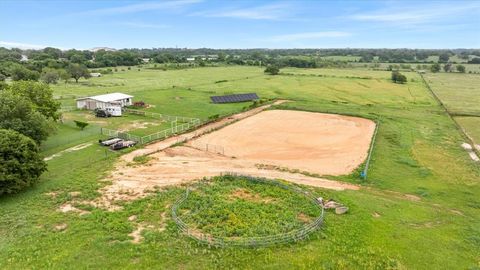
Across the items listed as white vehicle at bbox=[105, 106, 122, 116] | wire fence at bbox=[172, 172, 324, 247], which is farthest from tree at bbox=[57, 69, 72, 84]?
wire fence at bbox=[172, 172, 324, 247]

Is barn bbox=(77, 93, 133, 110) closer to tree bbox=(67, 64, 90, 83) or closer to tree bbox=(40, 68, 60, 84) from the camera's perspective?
tree bbox=(40, 68, 60, 84)

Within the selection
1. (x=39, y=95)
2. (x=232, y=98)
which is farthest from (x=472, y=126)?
(x=39, y=95)

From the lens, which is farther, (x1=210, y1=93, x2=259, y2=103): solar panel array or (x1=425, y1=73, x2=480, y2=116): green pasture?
(x1=425, y1=73, x2=480, y2=116): green pasture

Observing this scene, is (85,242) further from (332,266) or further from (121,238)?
(332,266)

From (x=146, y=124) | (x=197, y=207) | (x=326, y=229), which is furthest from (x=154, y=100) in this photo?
(x=326, y=229)

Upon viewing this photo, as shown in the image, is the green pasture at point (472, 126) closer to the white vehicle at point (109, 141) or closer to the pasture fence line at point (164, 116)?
the pasture fence line at point (164, 116)
